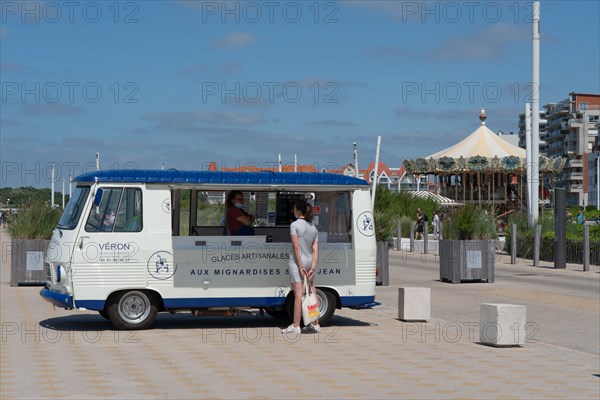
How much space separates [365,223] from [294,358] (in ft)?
13.4

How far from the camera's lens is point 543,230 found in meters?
37.9

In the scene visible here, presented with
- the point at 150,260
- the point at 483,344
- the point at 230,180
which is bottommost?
the point at 483,344

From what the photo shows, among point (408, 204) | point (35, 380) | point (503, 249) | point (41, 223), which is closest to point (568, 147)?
point (408, 204)

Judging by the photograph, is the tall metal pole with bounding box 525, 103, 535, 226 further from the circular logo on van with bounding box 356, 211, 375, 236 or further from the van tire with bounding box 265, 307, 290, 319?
the circular logo on van with bounding box 356, 211, 375, 236

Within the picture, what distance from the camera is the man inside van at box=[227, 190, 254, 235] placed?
611 inches

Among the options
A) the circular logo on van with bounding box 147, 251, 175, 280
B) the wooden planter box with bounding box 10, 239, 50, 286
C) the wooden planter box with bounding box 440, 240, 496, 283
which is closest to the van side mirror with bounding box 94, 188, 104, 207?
the circular logo on van with bounding box 147, 251, 175, 280

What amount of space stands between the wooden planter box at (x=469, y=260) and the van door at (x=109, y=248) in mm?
12509

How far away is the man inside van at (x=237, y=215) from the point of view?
15.5 meters

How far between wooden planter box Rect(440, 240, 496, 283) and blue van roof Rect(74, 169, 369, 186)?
35.1 feet

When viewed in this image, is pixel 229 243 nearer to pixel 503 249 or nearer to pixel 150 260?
pixel 150 260

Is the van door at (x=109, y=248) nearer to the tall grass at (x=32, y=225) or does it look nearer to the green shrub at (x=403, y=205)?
the tall grass at (x=32, y=225)

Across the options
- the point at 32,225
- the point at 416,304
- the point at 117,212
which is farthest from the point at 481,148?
the point at 117,212

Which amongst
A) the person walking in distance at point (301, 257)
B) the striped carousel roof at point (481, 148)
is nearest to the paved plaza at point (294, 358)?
the person walking in distance at point (301, 257)

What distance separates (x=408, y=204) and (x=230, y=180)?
1848 inches
